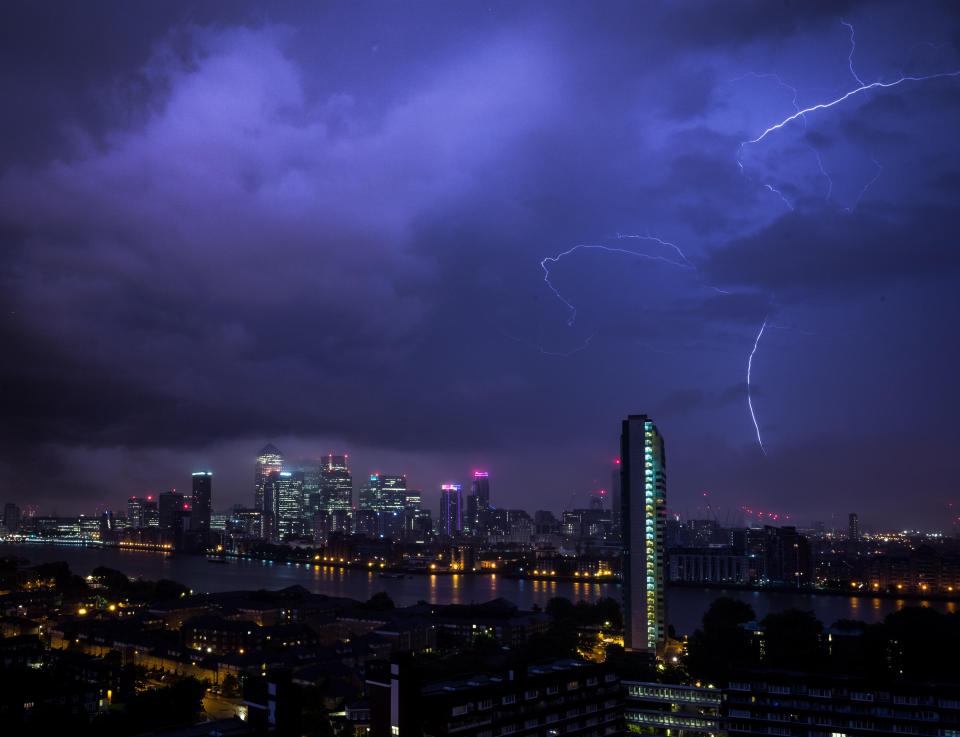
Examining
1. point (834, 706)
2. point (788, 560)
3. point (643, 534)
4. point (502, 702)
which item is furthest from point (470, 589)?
point (502, 702)

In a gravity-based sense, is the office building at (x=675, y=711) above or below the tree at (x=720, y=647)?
above

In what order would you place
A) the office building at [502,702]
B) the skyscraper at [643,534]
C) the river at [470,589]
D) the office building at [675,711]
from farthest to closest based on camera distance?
the river at [470,589], the skyscraper at [643,534], the office building at [675,711], the office building at [502,702]

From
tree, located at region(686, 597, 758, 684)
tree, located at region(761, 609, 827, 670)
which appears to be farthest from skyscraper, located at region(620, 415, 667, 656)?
tree, located at region(761, 609, 827, 670)

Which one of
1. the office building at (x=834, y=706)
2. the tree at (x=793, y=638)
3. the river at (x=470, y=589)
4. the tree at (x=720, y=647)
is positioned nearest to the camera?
the office building at (x=834, y=706)

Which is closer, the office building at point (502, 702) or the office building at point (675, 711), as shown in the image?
the office building at point (502, 702)

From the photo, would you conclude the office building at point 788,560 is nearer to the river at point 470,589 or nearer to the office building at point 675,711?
the river at point 470,589

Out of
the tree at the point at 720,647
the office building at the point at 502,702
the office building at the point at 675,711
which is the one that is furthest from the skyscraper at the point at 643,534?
the office building at the point at 502,702

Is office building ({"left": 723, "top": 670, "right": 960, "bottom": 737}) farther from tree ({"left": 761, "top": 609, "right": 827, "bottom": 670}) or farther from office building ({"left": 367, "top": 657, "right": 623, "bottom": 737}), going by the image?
tree ({"left": 761, "top": 609, "right": 827, "bottom": 670})
